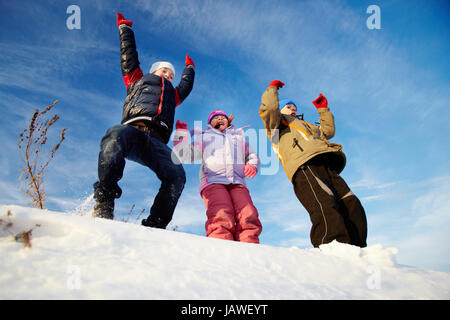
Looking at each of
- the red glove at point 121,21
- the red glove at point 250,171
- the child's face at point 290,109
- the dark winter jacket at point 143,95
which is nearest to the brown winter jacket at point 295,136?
the child's face at point 290,109

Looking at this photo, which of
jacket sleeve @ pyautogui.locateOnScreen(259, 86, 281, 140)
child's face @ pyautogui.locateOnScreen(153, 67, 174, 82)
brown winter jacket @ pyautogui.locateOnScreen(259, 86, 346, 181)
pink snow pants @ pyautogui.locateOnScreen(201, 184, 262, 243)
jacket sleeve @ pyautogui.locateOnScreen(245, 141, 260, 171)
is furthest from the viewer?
child's face @ pyautogui.locateOnScreen(153, 67, 174, 82)

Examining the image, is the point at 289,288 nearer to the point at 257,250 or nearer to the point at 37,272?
the point at 257,250

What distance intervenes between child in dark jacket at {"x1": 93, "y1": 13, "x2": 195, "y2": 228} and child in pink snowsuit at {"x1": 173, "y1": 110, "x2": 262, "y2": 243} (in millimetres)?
382

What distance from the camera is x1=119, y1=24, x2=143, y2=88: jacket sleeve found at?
124 inches

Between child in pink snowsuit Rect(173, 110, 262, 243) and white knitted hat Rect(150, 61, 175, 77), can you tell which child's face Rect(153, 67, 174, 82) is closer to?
white knitted hat Rect(150, 61, 175, 77)

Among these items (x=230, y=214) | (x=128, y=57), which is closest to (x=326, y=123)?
(x=230, y=214)

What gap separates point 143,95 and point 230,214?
67.6 inches

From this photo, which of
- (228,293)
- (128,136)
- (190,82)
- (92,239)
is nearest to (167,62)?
(190,82)

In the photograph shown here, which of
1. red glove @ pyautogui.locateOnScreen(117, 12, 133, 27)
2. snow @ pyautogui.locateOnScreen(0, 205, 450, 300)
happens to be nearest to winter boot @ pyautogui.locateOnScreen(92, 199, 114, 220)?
snow @ pyautogui.locateOnScreen(0, 205, 450, 300)

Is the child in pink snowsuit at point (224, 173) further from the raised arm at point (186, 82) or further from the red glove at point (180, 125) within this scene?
the raised arm at point (186, 82)

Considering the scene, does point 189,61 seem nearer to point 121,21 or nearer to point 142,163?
point 121,21

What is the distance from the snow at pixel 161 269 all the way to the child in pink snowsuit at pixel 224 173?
1.26 m

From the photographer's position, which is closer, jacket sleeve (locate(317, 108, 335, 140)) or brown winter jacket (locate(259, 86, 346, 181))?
brown winter jacket (locate(259, 86, 346, 181))

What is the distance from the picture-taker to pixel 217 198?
271cm
